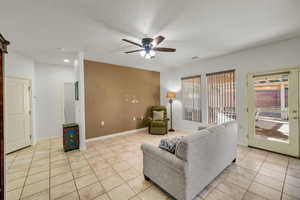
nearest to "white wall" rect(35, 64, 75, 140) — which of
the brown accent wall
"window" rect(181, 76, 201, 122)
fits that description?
the brown accent wall

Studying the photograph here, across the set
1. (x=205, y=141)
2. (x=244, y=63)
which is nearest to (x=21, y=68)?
(x=205, y=141)

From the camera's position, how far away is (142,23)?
2148mm

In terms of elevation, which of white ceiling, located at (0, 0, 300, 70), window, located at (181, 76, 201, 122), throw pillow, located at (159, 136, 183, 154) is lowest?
throw pillow, located at (159, 136, 183, 154)

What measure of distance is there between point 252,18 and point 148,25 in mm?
1729

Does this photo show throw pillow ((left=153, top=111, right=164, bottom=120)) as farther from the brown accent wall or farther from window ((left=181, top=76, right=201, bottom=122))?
window ((left=181, top=76, right=201, bottom=122))

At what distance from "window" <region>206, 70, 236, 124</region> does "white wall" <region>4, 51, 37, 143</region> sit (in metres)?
5.69

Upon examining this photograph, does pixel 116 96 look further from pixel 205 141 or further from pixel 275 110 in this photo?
pixel 275 110

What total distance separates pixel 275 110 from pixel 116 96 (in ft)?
15.3

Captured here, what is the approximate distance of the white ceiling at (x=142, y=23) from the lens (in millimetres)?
1756

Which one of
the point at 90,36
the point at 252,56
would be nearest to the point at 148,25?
the point at 90,36

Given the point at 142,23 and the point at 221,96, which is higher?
the point at 142,23

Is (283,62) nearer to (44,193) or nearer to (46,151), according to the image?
(44,193)

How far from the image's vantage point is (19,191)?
1.94 m

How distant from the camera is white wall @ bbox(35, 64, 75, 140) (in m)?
4.30
